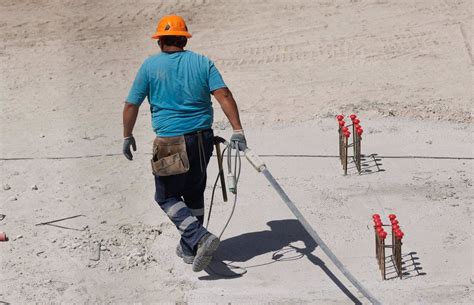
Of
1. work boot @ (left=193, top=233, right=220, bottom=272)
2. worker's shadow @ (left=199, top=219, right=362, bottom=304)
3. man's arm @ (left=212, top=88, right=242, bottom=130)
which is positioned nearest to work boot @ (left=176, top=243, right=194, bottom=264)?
worker's shadow @ (left=199, top=219, right=362, bottom=304)

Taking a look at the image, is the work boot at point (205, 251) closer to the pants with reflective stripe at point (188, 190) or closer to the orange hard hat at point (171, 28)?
the pants with reflective stripe at point (188, 190)

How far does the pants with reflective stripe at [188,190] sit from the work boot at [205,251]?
76 mm

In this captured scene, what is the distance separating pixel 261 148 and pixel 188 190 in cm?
247

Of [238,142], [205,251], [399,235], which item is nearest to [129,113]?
[238,142]

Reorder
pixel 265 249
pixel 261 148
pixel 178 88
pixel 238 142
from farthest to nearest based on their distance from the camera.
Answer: pixel 261 148 < pixel 265 249 < pixel 178 88 < pixel 238 142

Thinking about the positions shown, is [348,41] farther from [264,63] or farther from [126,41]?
[126,41]

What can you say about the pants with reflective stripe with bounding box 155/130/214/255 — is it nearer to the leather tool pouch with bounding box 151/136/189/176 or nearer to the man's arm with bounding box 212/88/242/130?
the leather tool pouch with bounding box 151/136/189/176

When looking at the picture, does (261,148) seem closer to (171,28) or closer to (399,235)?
(171,28)

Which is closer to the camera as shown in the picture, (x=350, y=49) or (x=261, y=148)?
(x=261, y=148)

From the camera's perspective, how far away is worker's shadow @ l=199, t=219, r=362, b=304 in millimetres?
7188

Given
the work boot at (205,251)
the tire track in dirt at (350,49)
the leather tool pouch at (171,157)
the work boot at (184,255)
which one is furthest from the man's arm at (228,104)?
the tire track in dirt at (350,49)

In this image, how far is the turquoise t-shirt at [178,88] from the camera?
690 cm

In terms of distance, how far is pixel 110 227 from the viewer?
800 centimetres

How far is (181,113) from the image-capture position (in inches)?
274
